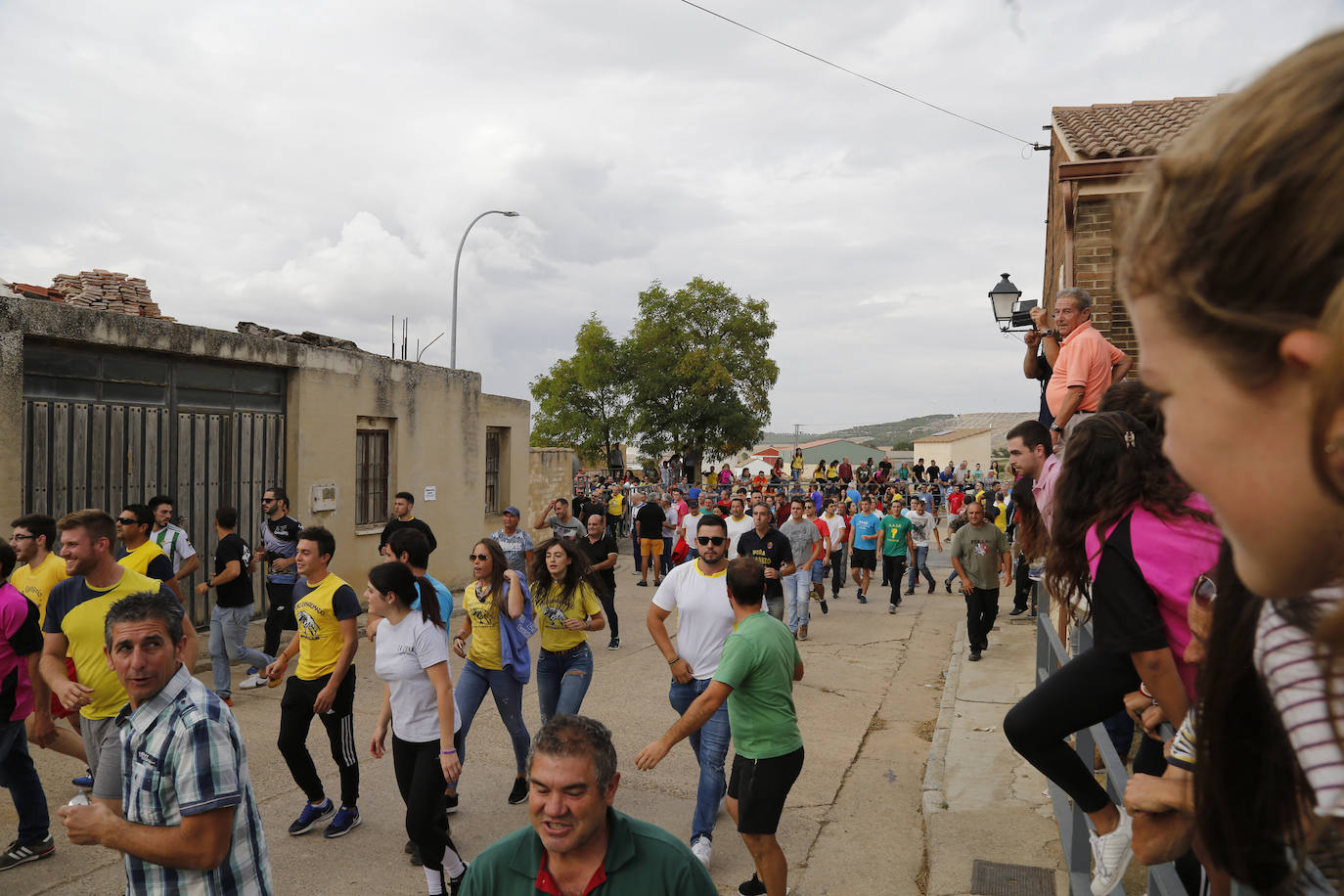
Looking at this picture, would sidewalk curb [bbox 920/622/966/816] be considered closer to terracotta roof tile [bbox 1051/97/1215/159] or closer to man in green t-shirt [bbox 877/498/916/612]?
man in green t-shirt [bbox 877/498/916/612]

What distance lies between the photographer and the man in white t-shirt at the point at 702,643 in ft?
18.1

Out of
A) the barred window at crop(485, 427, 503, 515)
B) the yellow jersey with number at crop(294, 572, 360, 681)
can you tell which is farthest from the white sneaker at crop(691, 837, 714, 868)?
the barred window at crop(485, 427, 503, 515)

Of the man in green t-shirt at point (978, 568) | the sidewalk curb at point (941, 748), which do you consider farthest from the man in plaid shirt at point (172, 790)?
the man in green t-shirt at point (978, 568)

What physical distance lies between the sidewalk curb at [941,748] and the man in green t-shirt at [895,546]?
327 centimetres

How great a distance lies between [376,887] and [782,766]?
244 centimetres

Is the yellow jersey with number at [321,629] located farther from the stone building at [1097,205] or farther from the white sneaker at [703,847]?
the stone building at [1097,205]

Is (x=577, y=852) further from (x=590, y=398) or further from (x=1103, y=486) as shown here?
(x=590, y=398)

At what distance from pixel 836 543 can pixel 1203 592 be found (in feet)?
42.7

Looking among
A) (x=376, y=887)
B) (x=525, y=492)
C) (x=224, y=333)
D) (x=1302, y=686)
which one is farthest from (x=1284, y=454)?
(x=525, y=492)

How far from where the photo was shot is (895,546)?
1444cm

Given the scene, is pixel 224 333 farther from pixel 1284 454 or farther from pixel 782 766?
pixel 1284 454

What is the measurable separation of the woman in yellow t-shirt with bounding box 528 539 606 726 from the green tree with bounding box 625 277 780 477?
31337mm

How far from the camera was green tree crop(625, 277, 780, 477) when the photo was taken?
1506 inches

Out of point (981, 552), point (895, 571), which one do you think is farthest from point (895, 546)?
point (981, 552)
